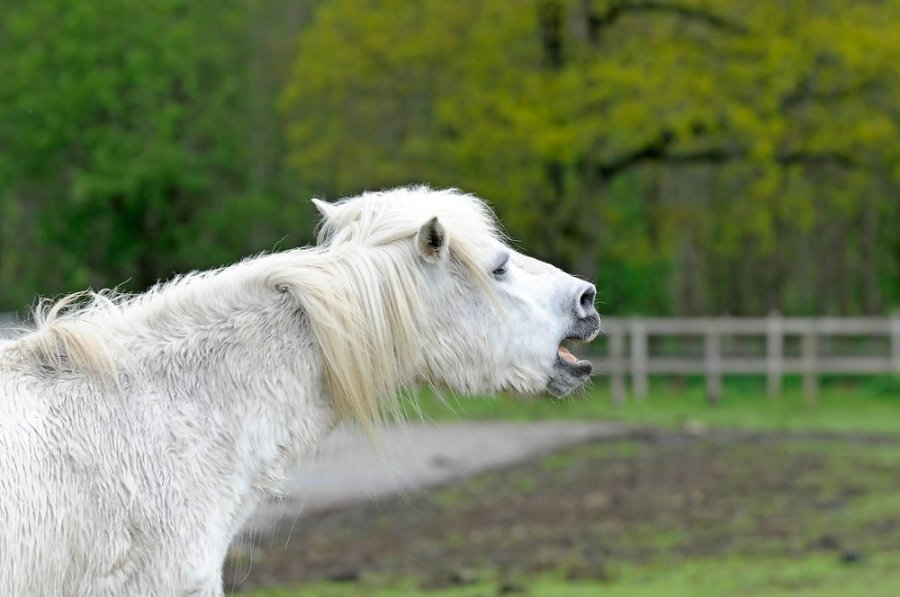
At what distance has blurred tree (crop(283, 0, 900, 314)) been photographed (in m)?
20.8

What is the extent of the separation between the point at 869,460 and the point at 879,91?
32.1 feet

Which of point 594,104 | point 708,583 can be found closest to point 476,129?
point 594,104

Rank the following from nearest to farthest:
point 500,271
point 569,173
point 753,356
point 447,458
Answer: point 500,271 → point 447,458 → point 753,356 → point 569,173

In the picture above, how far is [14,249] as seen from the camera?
28812 mm

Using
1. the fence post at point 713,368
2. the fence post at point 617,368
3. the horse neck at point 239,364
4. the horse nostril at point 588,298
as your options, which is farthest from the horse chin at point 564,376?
the fence post at point 713,368

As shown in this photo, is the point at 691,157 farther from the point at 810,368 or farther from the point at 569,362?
the point at 569,362

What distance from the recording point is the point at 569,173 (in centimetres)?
2434

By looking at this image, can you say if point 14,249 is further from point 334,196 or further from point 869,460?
point 869,460

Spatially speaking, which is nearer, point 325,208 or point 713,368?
point 325,208

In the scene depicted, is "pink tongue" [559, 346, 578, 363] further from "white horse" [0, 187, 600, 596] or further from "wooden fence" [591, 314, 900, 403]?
"wooden fence" [591, 314, 900, 403]

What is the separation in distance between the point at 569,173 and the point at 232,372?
21444mm

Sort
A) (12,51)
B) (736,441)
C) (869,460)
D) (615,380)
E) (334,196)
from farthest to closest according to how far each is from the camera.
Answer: (12,51) < (334,196) < (615,380) < (736,441) < (869,460)

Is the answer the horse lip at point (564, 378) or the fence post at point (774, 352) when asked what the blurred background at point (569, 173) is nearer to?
the fence post at point (774, 352)

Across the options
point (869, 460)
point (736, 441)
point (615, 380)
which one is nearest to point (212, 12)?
point (615, 380)
